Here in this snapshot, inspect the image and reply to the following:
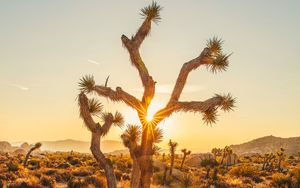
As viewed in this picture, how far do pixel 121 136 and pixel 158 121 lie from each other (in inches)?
50.1

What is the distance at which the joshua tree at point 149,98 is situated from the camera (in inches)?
440

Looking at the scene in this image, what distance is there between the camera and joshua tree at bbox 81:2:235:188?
11.2 m

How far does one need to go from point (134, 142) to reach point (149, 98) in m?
1.51

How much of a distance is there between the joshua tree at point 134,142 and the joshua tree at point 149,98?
0.42ft

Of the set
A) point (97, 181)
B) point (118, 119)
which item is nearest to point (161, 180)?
point (97, 181)

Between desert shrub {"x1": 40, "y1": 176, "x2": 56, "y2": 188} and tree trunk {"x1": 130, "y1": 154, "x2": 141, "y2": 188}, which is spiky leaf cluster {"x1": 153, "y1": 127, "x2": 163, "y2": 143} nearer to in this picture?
tree trunk {"x1": 130, "y1": 154, "x2": 141, "y2": 188}

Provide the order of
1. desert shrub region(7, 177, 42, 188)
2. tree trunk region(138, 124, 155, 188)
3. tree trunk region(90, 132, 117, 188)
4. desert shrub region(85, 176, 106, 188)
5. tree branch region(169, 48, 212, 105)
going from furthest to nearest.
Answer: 1. desert shrub region(85, 176, 106, 188)
2. desert shrub region(7, 177, 42, 188)
3. tree branch region(169, 48, 212, 105)
4. tree trunk region(90, 132, 117, 188)
5. tree trunk region(138, 124, 155, 188)

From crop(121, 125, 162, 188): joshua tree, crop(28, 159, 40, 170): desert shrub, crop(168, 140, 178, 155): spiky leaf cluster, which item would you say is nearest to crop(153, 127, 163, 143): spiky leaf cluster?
crop(121, 125, 162, 188): joshua tree

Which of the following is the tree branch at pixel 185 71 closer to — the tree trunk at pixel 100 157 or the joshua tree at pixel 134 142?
the joshua tree at pixel 134 142

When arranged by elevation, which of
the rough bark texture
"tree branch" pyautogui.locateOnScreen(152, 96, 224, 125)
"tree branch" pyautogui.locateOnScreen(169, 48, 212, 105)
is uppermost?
"tree branch" pyautogui.locateOnScreen(169, 48, 212, 105)

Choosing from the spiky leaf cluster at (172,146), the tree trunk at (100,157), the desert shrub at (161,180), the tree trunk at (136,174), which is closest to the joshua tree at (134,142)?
the tree trunk at (136,174)

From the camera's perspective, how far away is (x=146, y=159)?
35.8 feet

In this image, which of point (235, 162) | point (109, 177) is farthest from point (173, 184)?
point (235, 162)

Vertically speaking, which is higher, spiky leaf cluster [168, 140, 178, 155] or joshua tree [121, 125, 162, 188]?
spiky leaf cluster [168, 140, 178, 155]
